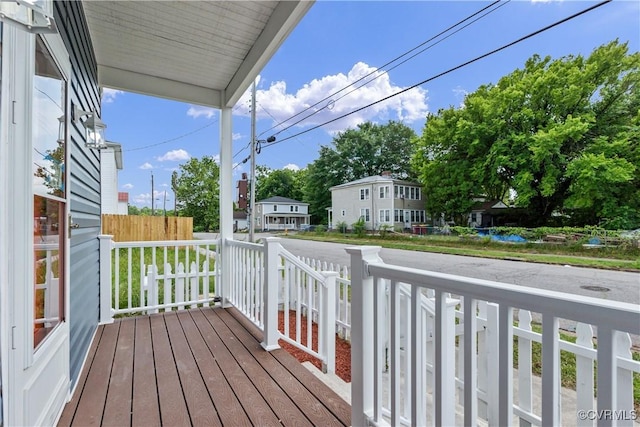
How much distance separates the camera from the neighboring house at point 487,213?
1316cm

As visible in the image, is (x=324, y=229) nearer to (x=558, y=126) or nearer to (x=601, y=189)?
(x=558, y=126)

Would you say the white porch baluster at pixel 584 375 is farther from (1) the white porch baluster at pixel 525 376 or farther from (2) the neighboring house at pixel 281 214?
(2) the neighboring house at pixel 281 214

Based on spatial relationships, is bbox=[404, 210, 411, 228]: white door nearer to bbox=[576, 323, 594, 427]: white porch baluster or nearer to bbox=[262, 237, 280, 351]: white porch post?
bbox=[262, 237, 280, 351]: white porch post

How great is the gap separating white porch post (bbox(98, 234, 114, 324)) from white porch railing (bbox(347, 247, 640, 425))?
8.91 feet

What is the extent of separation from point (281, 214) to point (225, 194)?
22.4 m

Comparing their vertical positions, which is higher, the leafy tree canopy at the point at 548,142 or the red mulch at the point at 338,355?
the leafy tree canopy at the point at 548,142

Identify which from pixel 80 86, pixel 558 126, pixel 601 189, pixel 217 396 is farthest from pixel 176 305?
pixel 558 126

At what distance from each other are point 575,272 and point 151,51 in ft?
18.4

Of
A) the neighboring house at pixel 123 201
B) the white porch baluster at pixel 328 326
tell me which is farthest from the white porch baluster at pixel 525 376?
the neighboring house at pixel 123 201

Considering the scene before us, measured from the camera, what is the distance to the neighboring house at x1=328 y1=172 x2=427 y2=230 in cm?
2048

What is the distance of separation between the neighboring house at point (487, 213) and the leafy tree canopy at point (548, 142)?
428mm

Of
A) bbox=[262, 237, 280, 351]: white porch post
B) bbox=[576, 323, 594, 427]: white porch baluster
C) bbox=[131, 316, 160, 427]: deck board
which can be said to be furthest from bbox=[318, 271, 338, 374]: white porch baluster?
bbox=[576, 323, 594, 427]: white porch baluster

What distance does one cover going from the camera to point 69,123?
1.77m

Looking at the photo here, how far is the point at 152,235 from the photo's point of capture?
5809 mm
